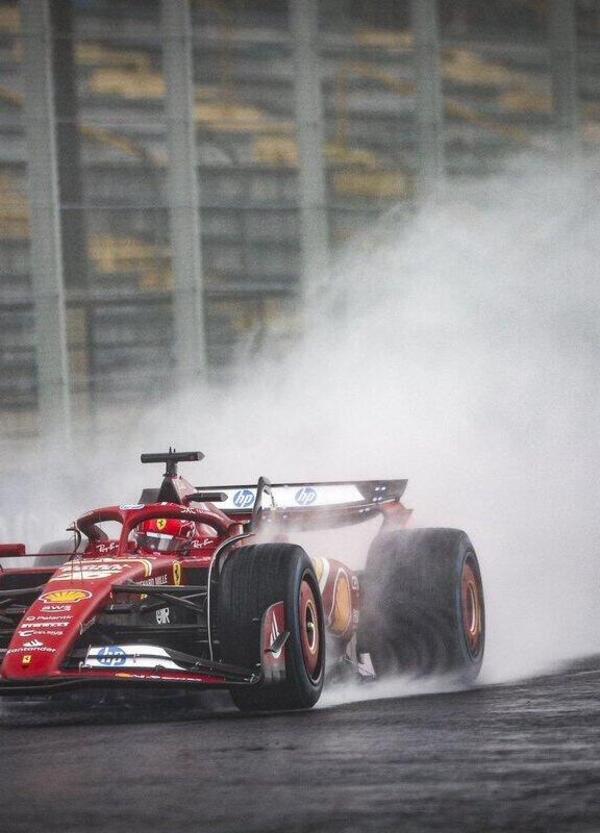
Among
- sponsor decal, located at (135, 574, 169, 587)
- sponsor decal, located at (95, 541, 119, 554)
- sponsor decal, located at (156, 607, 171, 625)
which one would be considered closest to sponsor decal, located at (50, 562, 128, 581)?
sponsor decal, located at (135, 574, 169, 587)

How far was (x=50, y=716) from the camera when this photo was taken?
11359 mm

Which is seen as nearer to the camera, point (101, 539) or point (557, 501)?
point (101, 539)

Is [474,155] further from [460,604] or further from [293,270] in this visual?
[460,604]

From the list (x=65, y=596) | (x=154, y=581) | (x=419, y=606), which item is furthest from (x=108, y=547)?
(x=419, y=606)

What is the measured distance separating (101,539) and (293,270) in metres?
20.9

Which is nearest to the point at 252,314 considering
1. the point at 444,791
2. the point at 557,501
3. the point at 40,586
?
the point at 557,501

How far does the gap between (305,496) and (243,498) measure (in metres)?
0.57

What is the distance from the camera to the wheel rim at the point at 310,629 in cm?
1080

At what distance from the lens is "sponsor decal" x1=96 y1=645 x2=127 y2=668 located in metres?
10.1

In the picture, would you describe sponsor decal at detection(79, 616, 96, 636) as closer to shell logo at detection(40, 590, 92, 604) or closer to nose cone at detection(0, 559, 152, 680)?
nose cone at detection(0, 559, 152, 680)

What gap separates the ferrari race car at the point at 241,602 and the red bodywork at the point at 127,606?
1 cm

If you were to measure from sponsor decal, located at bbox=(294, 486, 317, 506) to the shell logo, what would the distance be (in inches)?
119

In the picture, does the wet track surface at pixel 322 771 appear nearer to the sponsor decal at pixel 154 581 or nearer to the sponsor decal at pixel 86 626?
the sponsor decal at pixel 86 626

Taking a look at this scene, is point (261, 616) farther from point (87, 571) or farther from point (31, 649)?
point (31, 649)
